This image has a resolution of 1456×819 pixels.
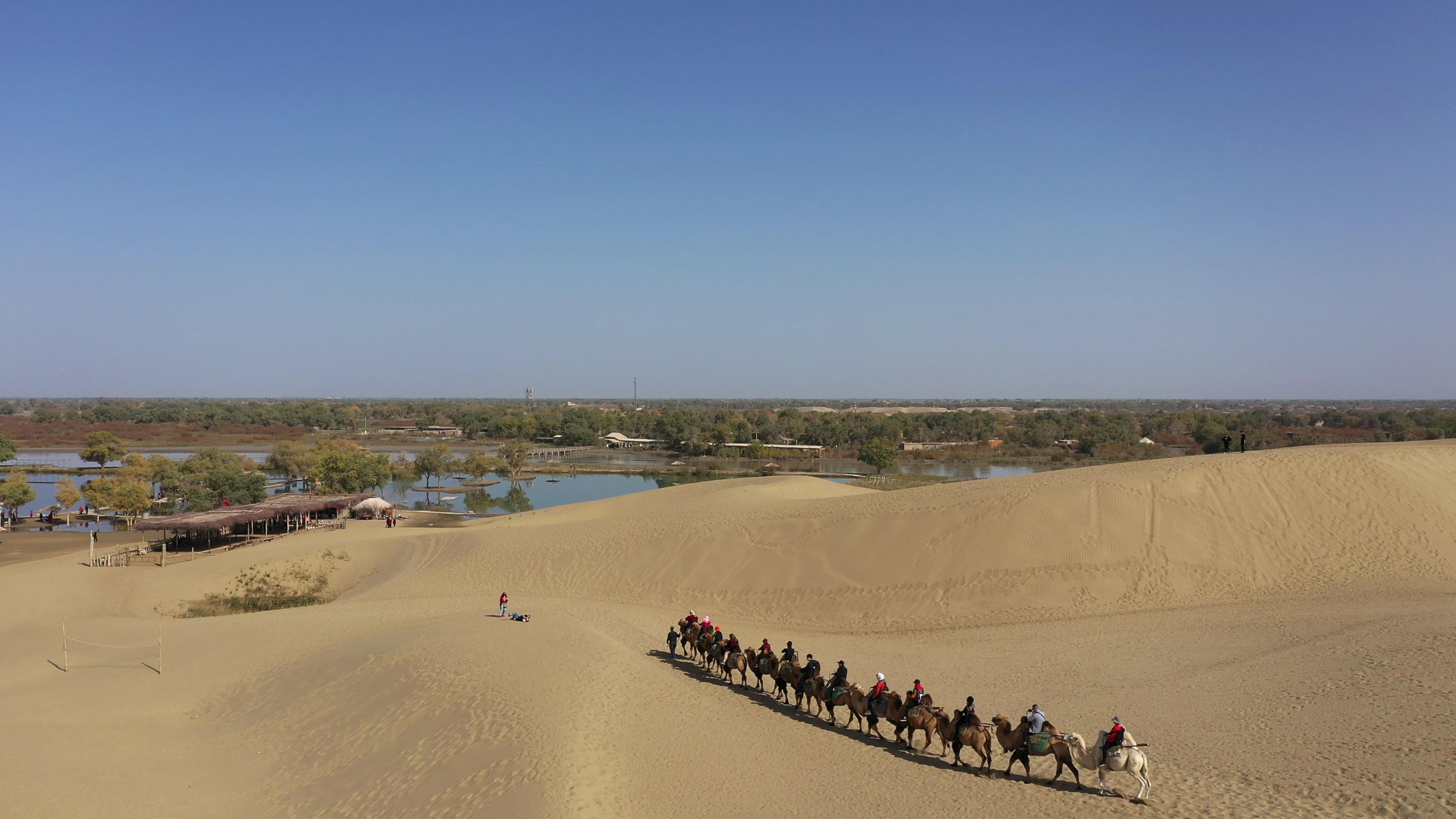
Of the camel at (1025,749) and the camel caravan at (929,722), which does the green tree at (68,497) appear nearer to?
the camel caravan at (929,722)

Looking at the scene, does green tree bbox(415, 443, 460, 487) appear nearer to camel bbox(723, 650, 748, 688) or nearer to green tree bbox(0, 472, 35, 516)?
green tree bbox(0, 472, 35, 516)

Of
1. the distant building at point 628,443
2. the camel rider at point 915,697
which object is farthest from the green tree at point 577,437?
the camel rider at point 915,697

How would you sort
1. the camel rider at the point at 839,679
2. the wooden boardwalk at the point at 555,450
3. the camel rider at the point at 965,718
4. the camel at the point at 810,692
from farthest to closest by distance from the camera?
the wooden boardwalk at the point at 555,450 → the camel at the point at 810,692 → the camel rider at the point at 839,679 → the camel rider at the point at 965,718

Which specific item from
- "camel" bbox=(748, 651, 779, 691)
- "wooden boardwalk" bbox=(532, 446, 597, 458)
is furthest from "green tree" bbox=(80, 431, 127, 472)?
"camel" bbox=(748, 651, 779, 691)

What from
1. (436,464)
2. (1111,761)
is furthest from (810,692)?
(436,464)

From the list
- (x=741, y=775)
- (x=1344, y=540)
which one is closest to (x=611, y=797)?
(x=741, y=775)
